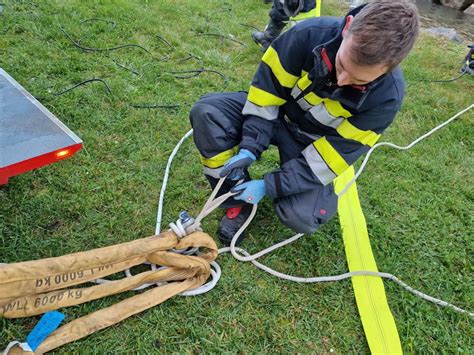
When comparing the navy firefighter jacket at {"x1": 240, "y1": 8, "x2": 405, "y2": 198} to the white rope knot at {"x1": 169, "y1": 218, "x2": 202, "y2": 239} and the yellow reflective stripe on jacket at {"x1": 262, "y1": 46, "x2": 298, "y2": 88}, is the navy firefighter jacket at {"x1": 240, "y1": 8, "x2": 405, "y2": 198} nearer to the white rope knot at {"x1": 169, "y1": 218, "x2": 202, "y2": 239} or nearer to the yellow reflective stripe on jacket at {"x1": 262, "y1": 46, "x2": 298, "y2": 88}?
the yellow reflective stripe on jacket at {"x1": 262, "y1": 46, "x2": 298, "y2": 88}

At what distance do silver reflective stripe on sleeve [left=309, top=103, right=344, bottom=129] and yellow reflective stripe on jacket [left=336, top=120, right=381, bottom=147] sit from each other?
0.04m

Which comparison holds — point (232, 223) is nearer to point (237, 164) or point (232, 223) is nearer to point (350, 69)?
point (237, 164)

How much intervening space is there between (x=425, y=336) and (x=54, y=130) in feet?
7.13

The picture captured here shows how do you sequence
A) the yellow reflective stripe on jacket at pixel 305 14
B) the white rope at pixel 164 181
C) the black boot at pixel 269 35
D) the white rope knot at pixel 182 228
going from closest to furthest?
the white rope knot at pixel 182 228
the white rope at pixel 164 181
the yellow reflective stripe on jacket at pixel 305 14
the black boot at pixel 269 35

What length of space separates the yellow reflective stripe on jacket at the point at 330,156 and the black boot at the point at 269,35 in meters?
2.58

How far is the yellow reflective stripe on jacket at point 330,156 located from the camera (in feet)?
6.64

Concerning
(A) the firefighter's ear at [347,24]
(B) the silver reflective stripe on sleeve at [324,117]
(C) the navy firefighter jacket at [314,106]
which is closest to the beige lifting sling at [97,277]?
(C) the navy firefighter jacket at [314,106]

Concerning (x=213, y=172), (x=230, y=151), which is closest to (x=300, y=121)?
(x=230, y=151)

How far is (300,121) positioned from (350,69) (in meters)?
0.67

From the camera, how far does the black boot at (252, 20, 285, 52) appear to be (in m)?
4.31

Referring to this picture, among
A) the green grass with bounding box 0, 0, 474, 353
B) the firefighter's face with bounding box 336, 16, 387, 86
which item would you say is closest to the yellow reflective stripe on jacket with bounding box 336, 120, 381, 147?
the firefighter's face with bounding box 336, 16, 387, 86

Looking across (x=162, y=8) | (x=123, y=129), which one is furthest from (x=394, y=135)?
(x=162, y=8)

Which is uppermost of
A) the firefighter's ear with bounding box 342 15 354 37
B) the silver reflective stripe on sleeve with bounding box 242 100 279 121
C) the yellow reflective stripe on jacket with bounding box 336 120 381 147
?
the firefighter's ear with bounding box 342 15 354 37

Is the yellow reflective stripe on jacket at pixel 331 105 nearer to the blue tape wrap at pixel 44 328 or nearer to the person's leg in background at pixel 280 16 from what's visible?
the blue tape wrap at pixel 44 328
